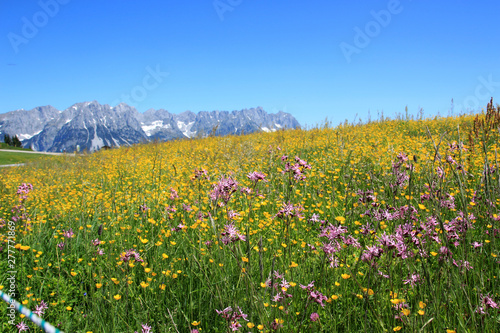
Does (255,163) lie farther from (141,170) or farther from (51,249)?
(51,249)

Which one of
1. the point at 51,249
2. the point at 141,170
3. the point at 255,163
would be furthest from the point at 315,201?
the point at 141,170

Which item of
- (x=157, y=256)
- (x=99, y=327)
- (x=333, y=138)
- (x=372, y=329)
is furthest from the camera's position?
(x=333, y=138)

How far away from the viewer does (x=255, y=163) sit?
254 inches

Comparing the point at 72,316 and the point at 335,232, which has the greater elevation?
the point at 335,232

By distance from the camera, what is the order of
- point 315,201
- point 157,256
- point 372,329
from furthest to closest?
point 315,201
point 157,256
point 372,329

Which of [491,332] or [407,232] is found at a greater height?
[407,232]

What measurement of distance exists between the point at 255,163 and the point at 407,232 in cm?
483

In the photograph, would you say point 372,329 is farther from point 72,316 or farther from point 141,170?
point 141,170

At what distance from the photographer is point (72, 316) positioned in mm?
2367

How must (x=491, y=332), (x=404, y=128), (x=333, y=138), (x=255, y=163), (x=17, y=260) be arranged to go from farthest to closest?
(x=404, y=128) → (x=333, y=138) → (x=255, y=163) → (x=17, y=260) → (x=491, y=332)

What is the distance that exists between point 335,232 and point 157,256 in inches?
70.9

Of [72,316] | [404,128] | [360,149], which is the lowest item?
[72,316]

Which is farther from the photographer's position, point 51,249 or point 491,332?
point 51,249

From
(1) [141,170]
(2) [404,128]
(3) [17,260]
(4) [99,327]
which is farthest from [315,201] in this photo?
(2) [404,128]
